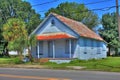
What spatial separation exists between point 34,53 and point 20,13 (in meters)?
26.3

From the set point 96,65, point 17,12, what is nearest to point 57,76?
point 96,65

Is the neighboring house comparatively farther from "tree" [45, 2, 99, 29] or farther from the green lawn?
"tree" [45, 2, 99, 29]

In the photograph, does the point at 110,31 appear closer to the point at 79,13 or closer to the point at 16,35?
the point at 79,13

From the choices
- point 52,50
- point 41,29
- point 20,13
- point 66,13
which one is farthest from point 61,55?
point 66,13

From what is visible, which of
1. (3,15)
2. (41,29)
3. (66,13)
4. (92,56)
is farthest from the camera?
(66,13)

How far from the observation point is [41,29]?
4034 centimetres

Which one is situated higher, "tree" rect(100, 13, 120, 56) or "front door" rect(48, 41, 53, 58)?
"tree" rect(100, 13, 120, 56)

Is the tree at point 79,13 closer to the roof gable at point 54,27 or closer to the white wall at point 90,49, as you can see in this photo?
the white wall at point 90,49

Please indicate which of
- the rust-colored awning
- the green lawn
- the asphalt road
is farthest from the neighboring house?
the asphalt road

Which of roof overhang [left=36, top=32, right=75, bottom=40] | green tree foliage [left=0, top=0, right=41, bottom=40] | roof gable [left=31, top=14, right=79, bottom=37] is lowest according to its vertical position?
roof overhang [left=36, top=32, right=75, bottom=40]

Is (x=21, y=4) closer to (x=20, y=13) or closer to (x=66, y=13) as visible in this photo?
(x=20, y=13)

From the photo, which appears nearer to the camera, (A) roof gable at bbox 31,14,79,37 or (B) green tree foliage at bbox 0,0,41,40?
(A) roof gable at bbox 31,14,79,37

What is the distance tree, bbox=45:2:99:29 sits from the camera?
7288cm

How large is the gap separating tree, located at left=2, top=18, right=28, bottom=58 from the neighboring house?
2986 mm
